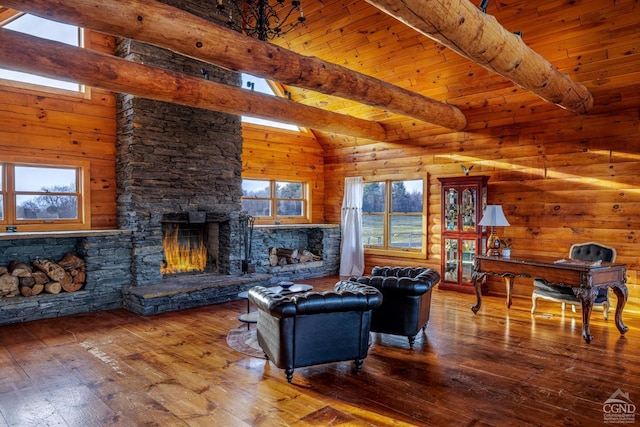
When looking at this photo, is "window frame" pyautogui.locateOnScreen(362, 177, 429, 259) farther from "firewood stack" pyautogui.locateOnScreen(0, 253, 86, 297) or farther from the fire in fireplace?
"firewood stack" pyautogui.locateOnScreen(0, 253, 86, 297)

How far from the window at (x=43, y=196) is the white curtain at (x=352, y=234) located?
4746mm

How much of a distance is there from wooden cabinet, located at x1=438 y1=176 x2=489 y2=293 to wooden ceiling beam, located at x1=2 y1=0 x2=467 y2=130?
2.50 meters

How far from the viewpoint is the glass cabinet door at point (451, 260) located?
23.1ft

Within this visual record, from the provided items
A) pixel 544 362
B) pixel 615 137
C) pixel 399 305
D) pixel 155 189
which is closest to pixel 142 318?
pixel 155 189

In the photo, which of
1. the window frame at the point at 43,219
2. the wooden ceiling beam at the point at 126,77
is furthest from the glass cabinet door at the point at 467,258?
the window frame at the point at 43,219

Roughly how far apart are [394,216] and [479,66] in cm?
337

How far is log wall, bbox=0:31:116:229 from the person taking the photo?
5.55 metres

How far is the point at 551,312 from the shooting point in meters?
5.70

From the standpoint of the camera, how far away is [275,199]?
873 cm

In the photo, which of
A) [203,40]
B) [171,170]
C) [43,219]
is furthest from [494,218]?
[43,219]

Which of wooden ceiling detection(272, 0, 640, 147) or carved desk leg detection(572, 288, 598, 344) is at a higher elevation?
wooden ceiling detection(272, 0, 640, 147)

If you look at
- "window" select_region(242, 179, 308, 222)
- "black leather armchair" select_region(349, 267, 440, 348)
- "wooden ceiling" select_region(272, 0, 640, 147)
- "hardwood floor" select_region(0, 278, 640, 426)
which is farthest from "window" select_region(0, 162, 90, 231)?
"black leather armchair" select_region(349, 267, 440, 348)

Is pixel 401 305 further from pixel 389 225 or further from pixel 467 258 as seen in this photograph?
pixel 389 225

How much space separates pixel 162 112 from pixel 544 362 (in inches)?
225
